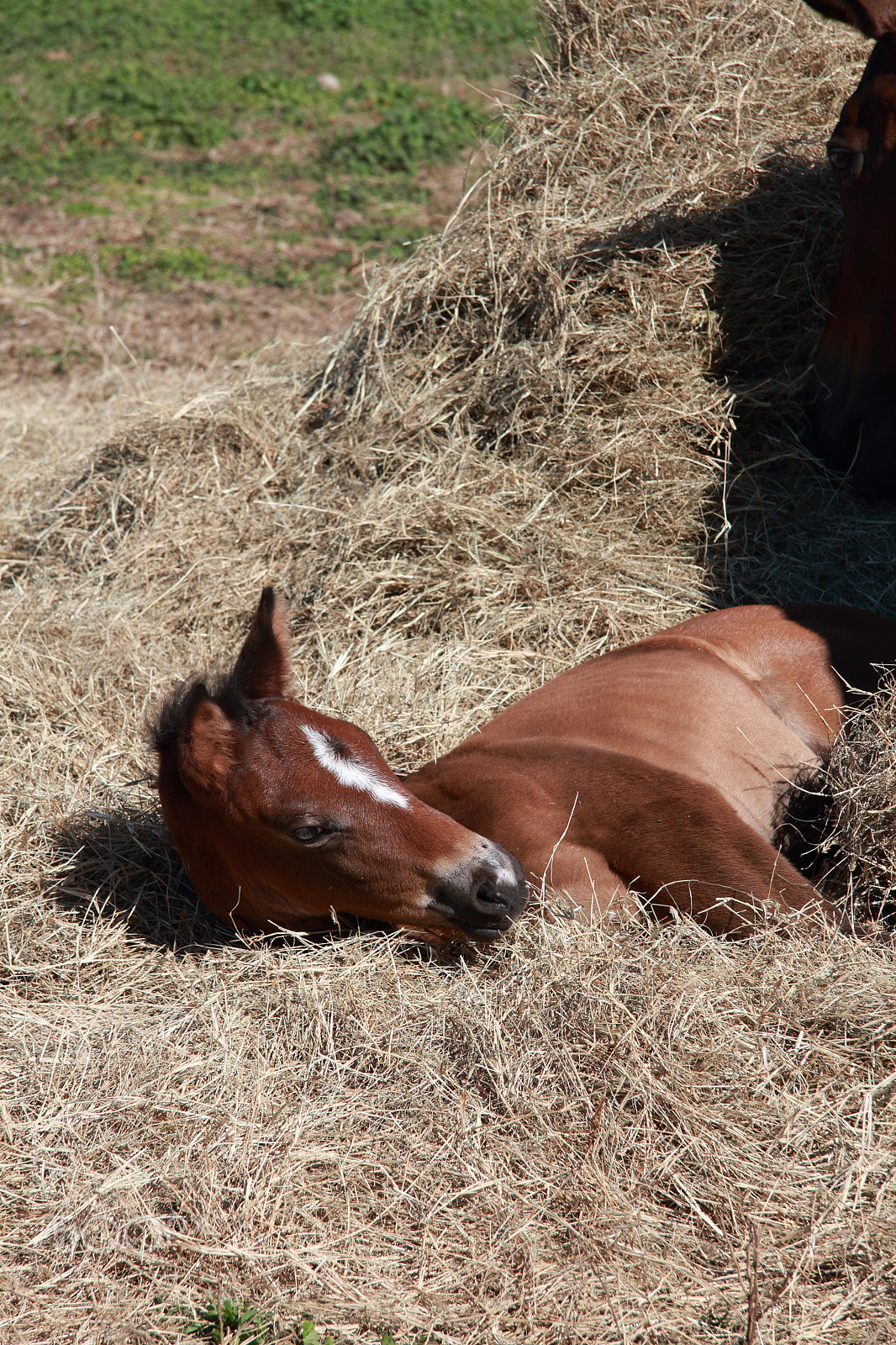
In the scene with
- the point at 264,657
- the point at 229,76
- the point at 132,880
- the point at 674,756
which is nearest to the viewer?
the point at 264,657

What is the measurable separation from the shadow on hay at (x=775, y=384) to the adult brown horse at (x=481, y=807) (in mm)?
1107

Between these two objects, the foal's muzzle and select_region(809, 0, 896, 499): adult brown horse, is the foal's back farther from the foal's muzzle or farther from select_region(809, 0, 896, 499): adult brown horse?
select_region(809, 0, 896, 499): adult brown horse

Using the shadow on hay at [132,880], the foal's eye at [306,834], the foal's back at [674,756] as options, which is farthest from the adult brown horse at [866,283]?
the shadow on hay at [132,880]

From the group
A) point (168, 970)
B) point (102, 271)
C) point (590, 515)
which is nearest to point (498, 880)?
point (168, 970)

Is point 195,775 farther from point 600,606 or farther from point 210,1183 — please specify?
point 600,606

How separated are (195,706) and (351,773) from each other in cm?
44

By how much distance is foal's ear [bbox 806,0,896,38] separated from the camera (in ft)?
12.3

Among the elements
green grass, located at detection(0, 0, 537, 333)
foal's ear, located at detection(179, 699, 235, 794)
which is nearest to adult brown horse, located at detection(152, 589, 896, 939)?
foal's ear, located at detection(179, 699, 235, 794)

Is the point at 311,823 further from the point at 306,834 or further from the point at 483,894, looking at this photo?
the point at 483,894

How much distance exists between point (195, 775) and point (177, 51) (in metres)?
12.8

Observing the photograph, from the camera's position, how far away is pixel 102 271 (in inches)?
343

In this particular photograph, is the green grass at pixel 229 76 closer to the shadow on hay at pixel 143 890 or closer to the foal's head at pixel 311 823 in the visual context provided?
the shadow on hay at pixel 143 890

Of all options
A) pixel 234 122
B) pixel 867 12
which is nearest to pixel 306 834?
pixel 867 12

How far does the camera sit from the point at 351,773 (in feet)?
8.95
